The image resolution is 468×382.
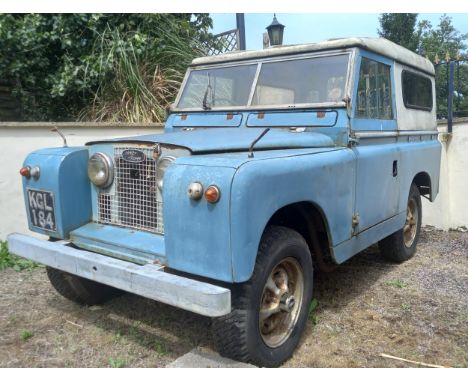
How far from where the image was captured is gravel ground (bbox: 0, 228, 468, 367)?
2816mm

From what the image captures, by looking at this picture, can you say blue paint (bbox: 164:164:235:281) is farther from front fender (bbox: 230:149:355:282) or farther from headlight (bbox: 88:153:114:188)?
headlight (bbox: 88:153:114:188)

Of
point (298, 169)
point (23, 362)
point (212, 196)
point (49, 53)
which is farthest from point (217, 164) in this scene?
point (49, 53)

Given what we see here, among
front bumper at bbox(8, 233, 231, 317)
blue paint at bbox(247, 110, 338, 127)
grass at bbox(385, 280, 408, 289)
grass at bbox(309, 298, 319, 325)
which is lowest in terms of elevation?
grass at bbox(385, 280, 408, 289)

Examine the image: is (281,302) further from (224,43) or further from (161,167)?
(224,43)

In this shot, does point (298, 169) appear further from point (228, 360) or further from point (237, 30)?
point (237, 30)

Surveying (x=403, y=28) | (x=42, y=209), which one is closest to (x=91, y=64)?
(x=42, y=209)

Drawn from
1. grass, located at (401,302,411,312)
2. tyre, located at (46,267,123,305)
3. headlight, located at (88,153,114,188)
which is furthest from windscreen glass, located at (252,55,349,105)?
tyre, located at (46,267,123,305)

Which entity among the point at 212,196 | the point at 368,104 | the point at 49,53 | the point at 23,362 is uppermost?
the point at 49,53

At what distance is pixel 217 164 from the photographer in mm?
2311

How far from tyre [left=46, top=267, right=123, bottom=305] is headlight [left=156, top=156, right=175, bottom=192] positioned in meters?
1.27

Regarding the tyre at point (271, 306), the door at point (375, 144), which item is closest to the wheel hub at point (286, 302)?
the tyre at point (271, 306)

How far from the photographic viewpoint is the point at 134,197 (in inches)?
114

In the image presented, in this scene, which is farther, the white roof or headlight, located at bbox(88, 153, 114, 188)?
the white roof
